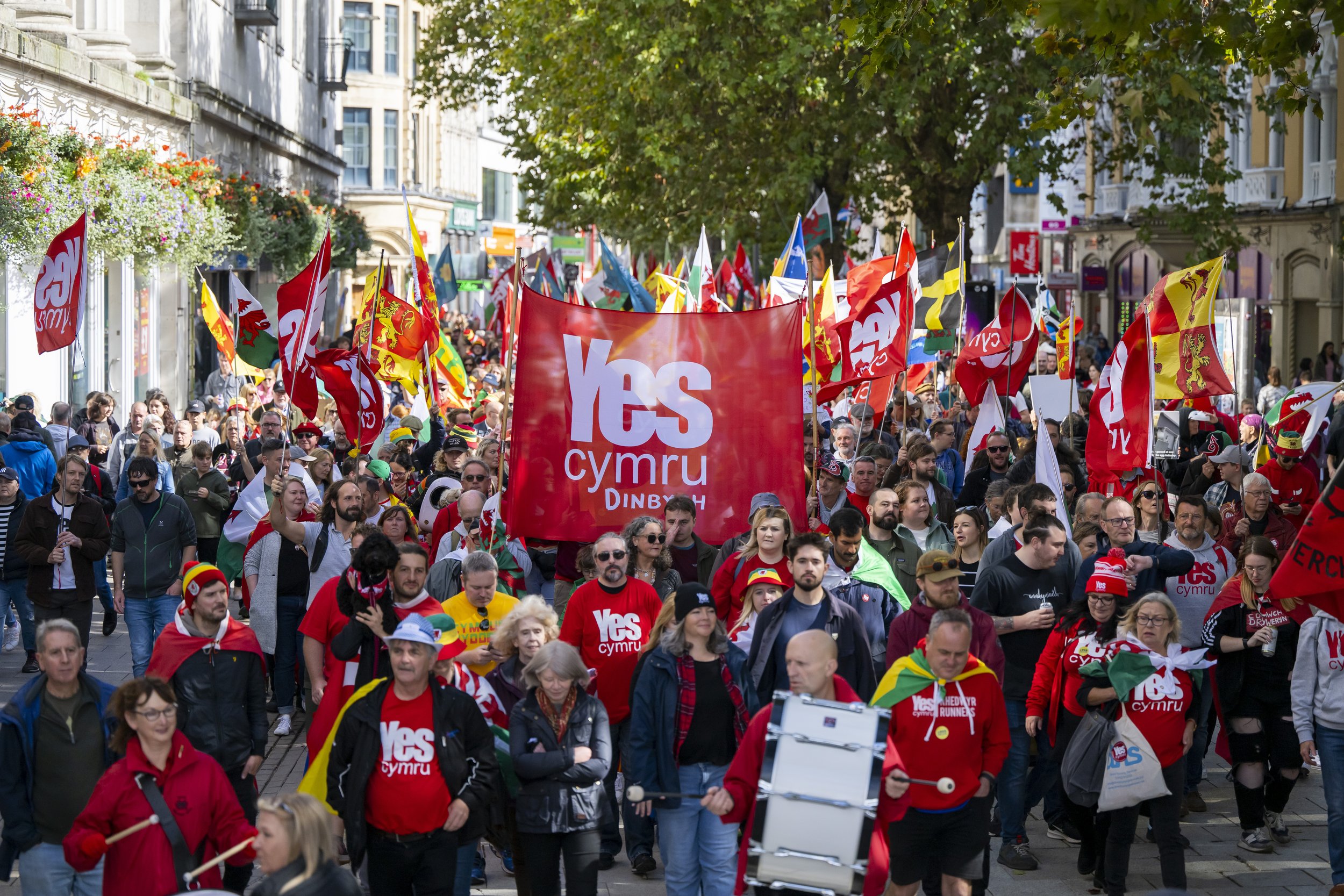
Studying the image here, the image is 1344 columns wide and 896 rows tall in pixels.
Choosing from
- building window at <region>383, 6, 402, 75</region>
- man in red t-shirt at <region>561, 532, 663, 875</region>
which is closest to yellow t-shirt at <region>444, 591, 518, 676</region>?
man in red t-shirt at <region>561, 532, 663, 875</region>

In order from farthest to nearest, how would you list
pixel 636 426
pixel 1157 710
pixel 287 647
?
pixel 287 647 < pixel 636 426 < pixel 1157 710

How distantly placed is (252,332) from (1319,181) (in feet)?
77.2

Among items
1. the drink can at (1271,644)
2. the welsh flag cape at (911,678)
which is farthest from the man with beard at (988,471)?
the welsh flag cape at (911,678)

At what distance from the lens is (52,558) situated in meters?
11.3

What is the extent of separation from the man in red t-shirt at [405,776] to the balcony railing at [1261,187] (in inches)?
1253

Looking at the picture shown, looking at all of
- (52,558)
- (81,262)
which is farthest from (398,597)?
(81,262)

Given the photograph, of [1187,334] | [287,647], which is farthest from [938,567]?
[1187,334]

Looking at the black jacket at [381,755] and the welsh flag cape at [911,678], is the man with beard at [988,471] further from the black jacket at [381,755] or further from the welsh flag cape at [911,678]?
the black jacket at [381,755]

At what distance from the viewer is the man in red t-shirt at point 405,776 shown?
6.31 metres

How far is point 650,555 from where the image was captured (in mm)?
8516

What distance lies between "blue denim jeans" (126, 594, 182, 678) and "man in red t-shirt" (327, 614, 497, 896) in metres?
5.09

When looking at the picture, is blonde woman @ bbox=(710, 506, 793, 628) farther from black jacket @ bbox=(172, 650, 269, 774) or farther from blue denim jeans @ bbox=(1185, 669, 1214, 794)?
black jacket @ bbox=(172, 650, 269, 774)

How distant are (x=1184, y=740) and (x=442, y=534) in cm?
485

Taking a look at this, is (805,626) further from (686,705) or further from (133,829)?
(133,829)
